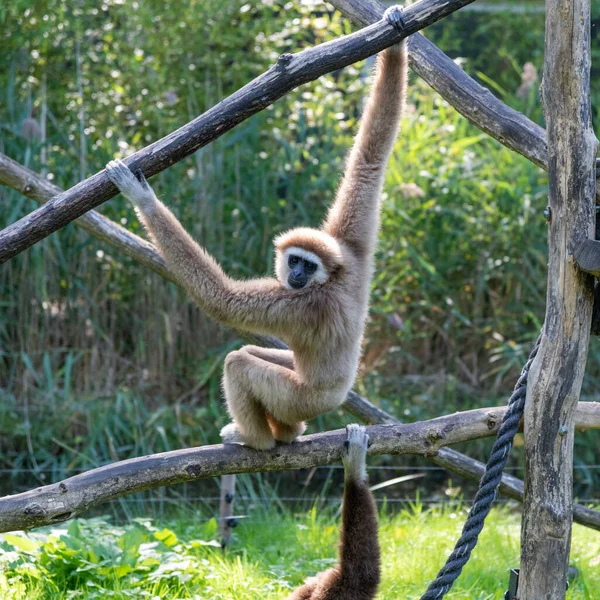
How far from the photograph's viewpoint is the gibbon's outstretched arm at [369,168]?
3.90 m

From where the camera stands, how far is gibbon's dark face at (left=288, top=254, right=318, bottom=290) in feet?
12.6

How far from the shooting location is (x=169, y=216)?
3457 millimetres

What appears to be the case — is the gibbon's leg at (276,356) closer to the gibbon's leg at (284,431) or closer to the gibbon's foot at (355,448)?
the gibbon's leg at (284,431)

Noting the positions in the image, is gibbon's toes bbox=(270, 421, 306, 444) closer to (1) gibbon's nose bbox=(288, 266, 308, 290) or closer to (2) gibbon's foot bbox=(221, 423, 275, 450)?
(2) gibbon's foot bbox=(221, 423, 275, 450)

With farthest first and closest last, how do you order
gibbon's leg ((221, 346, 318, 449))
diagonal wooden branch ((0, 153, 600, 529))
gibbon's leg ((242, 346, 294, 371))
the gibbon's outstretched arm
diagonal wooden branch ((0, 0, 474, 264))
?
1. diagonal wooden branch ((0, 153, 600, 529))
2. gibbon's leg ((242, 346, 294, 371))
3. the gibbon's outstretched arm
4. gibbon's leg ((221, 346, 318, 449))
5. diagonal wooden branch ((0, 0, 474, 264))

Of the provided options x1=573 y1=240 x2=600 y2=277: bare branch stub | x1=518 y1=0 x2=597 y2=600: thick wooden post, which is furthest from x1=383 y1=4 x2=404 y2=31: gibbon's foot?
x1=573 y1=240 x2=600 y2=277: bare branch stub

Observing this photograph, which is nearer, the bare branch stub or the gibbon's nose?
the bare branch stub

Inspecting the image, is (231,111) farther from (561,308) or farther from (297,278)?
(561,308)

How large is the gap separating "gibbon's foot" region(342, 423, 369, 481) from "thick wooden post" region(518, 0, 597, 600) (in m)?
0.74

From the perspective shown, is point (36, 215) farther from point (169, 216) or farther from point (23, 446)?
point (23, 446)

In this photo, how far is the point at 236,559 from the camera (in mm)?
5016

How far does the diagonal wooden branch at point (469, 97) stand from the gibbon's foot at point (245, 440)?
1.74 metres

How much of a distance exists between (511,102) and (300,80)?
5923mm

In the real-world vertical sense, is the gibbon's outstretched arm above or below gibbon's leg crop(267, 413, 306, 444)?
above
